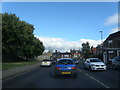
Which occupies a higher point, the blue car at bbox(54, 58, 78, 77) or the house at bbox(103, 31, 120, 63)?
the house at bbox(103, 31, 120, 63)

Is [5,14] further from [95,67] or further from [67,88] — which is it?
[67,88]

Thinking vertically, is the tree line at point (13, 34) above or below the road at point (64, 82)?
above

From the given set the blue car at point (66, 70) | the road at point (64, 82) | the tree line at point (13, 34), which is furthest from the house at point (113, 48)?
the road at point (64, 82)

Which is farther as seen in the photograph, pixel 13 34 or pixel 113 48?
pixel 13 34

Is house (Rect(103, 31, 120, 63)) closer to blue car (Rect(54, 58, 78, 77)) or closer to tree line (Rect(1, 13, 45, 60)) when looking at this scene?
tree line (Rect(1, 13, 45, 60))

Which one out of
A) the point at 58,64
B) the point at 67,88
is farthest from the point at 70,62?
the point at 67,88

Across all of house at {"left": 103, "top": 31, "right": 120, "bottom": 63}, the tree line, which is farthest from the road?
house at {"left": 103, "top": 31, "right": 120, "bottom": 63}

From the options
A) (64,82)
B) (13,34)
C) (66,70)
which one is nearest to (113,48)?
(13,34)

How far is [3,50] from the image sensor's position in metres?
44.6

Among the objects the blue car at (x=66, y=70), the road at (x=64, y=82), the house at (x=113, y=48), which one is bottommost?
the road at (x=64, y=82)

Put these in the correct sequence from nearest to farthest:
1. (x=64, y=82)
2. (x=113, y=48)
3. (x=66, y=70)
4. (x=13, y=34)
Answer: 1. (x=64, y=82)
2. (x=66, y=70)
3. (x=113, y=48)
4. (x=13, y=34)

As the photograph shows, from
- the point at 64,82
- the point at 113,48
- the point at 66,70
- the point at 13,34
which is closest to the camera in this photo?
the point at 64,82

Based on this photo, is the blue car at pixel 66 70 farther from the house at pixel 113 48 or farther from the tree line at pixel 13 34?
the tree line at pixel 13 34

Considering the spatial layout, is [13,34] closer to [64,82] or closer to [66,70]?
[66,70]
